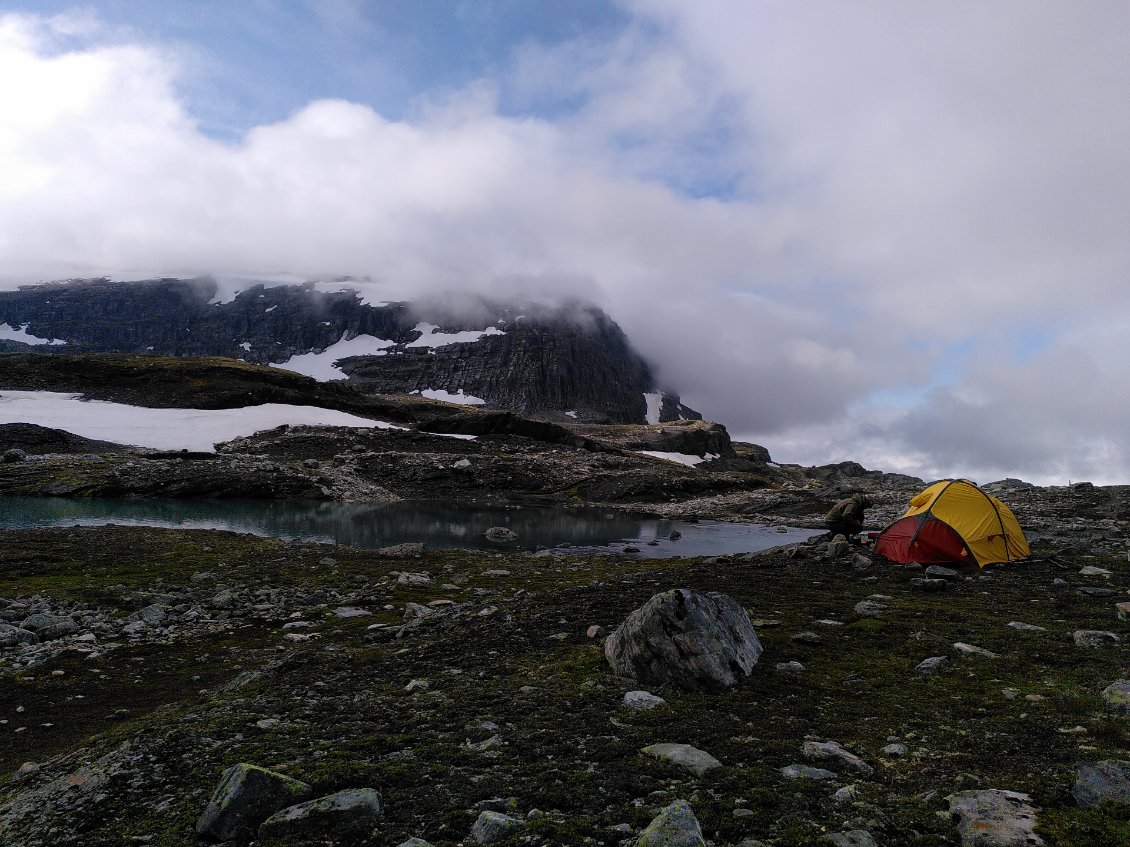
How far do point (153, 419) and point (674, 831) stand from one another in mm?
86220

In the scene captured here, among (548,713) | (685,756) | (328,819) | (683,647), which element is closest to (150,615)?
(548,713)

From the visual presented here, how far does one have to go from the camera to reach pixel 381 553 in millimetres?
25922

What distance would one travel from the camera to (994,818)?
13.8ft

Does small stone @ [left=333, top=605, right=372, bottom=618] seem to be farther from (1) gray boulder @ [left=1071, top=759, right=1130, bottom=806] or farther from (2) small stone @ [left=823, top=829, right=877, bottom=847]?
(1) gray boulder @ [left=1071, top=759, right=1130, bottom=806]

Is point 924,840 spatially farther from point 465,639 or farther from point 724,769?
point 465,639

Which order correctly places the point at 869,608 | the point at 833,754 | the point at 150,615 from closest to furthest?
the point at 833,754 < the point at 869,608 < the point at 150,615

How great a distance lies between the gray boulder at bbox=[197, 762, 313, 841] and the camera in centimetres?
458

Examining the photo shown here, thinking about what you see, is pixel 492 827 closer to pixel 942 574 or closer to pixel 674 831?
pixel 674 831

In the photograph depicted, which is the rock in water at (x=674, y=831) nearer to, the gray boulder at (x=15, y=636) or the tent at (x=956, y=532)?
the gray boulder at (x=15, y=636)

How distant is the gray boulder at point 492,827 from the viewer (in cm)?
425

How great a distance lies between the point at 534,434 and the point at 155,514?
61579mm

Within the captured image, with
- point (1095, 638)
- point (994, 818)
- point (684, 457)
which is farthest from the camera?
point (684, 457)

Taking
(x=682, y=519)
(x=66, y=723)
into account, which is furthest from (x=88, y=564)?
(x=682, y=519)

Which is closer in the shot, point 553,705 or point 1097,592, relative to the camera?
point 553,705
